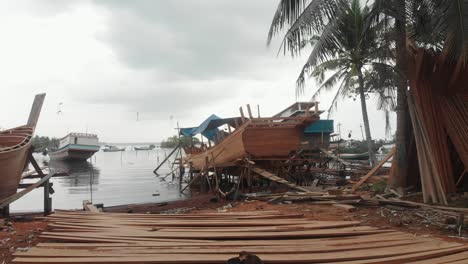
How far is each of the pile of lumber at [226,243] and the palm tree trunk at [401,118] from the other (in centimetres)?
514

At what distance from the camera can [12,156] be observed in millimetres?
11219

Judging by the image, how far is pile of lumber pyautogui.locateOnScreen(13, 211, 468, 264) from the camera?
3.96m

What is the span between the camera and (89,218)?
21.2 ft

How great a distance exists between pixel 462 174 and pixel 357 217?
3370mm

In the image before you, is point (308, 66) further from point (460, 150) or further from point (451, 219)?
point (451, 219)

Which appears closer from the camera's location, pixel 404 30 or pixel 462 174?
pixel 462 174

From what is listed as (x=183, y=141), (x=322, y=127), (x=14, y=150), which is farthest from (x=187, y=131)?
(x=183, y=141)

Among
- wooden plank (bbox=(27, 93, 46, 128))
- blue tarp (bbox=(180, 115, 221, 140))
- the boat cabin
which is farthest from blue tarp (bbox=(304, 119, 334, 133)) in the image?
the boat cabin

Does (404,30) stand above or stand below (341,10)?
below

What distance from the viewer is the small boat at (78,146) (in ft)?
168

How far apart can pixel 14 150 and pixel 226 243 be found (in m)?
9.04

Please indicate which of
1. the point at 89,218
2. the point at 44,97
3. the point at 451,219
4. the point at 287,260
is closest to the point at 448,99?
the point at 451,219

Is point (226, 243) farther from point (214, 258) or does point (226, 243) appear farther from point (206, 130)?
point (206, 130)

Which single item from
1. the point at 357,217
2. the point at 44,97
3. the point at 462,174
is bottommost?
the point at 357,217
